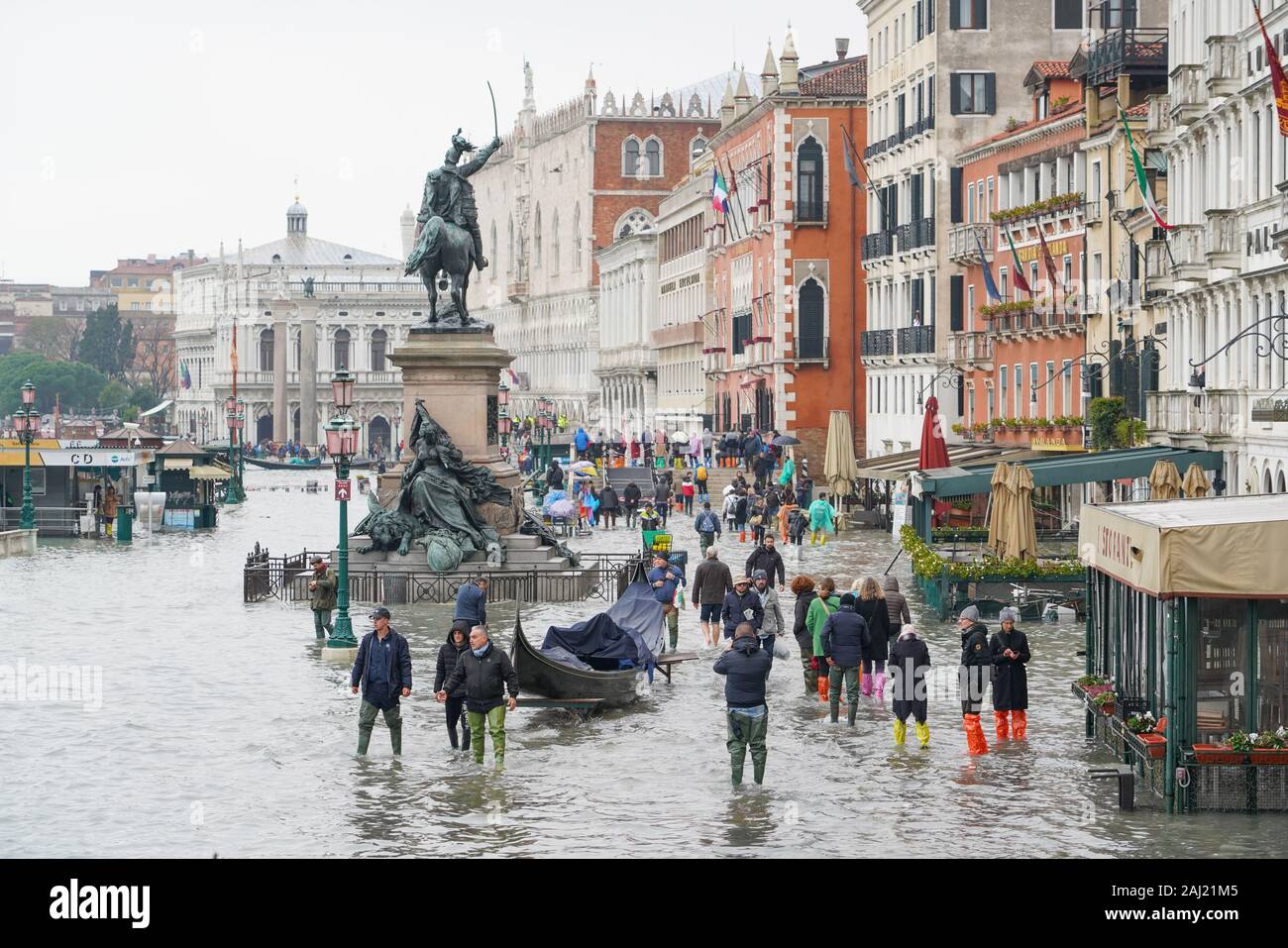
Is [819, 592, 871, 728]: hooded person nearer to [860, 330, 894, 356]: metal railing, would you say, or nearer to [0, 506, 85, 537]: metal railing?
[0, 506, 85, 537]: metal railing

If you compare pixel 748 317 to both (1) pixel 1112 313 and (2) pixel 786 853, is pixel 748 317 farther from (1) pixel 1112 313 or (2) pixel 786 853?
(2) pixel 786 853

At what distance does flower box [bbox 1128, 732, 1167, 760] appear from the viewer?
19.1 m

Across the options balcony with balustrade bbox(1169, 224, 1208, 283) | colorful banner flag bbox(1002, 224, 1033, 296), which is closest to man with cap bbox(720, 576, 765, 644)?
balcony with balustrade bbox(1169, 224, 1208, 283)

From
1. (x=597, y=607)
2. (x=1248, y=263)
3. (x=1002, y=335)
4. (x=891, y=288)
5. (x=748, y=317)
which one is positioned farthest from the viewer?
(x=748, y=317)

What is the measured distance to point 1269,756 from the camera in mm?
18484

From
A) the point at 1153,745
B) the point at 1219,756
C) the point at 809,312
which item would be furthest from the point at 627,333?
the point at 1219,756

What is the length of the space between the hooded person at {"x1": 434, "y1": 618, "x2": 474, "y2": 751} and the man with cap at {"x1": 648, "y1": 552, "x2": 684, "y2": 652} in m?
6.39

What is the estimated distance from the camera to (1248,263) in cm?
4041

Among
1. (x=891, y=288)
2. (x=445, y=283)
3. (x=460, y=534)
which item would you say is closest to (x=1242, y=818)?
(x=460, y=534)

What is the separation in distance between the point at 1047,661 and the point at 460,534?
12.8 meters

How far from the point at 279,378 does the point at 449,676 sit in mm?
158680

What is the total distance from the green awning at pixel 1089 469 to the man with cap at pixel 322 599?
43.0 ft

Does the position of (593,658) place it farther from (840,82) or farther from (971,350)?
(840,82)

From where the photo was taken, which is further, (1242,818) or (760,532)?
(760,532)
